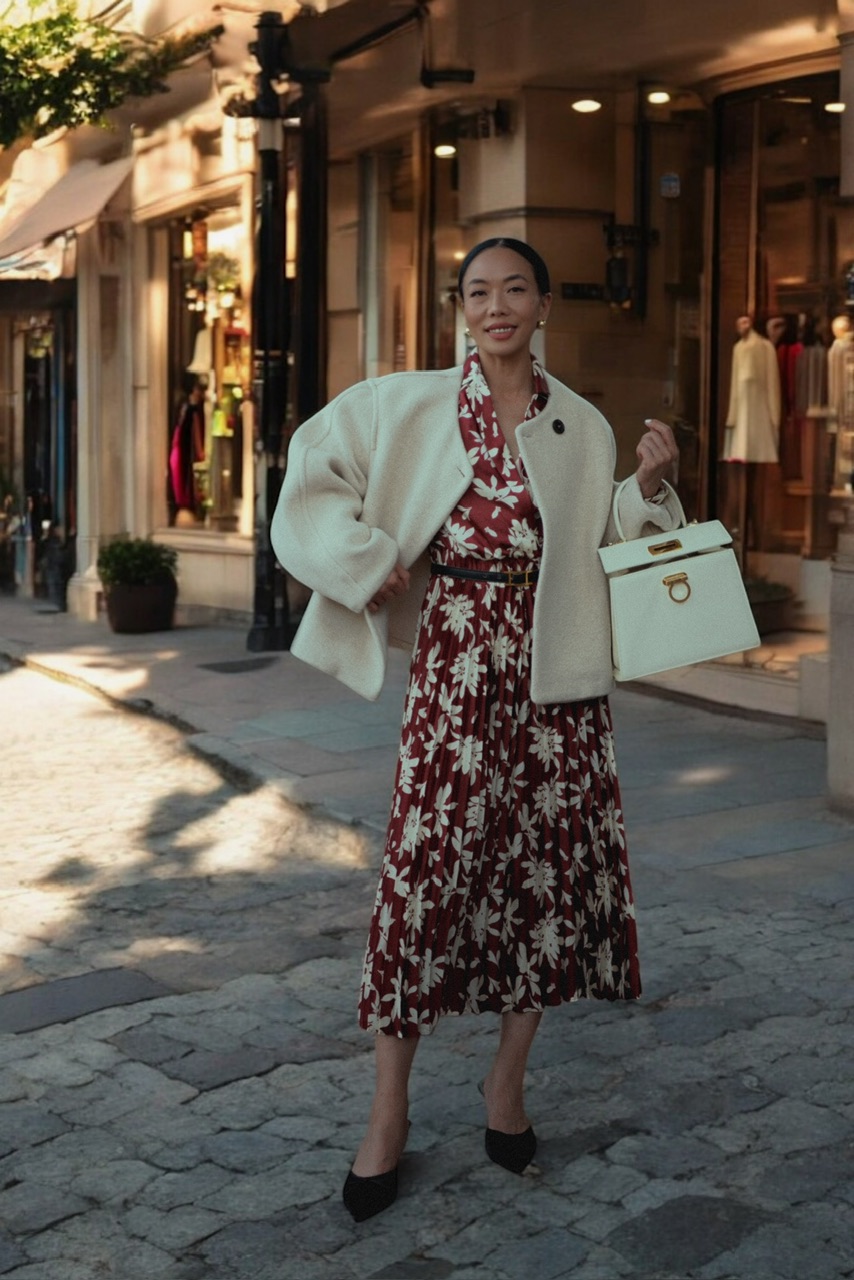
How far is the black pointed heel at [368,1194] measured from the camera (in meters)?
3.61

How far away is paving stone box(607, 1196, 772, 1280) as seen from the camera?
3387 mm

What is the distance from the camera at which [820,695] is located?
9.35m

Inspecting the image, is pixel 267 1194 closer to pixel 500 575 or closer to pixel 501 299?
pixel 500 575

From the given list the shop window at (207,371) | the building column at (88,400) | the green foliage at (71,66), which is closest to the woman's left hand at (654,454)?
the shop window at (207,371)

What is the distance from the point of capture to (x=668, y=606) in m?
3.84

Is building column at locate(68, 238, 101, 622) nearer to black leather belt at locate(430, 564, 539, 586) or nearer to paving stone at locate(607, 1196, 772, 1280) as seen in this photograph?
black leather belt at locate(430, 564, 539, 586)

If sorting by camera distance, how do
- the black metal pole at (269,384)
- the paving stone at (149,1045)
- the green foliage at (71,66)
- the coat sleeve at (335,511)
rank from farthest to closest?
the green foliage at (71,66), the black metal pole at (269,384), the paving stone at (149,1045), the coat sleeve at (335,511)

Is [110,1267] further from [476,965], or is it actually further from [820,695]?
[820,695]

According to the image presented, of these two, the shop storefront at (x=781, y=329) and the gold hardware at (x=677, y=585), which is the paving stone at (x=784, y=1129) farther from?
the shop storefront at (x=781, y=329)

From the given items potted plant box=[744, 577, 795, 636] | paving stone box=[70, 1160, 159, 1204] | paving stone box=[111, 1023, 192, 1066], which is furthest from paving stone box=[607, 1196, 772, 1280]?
potted plant box=[744, 577, 795, 636]

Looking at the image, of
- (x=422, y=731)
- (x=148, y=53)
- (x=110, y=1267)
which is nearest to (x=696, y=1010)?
(x=422, y=731)

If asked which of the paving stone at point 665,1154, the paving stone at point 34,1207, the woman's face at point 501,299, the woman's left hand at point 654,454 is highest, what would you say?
the woman's face at point 501,299

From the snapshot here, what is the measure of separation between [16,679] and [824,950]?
794cm

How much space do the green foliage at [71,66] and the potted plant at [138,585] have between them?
404 cm
